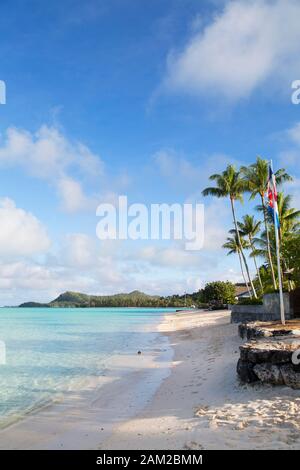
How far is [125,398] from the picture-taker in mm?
10609

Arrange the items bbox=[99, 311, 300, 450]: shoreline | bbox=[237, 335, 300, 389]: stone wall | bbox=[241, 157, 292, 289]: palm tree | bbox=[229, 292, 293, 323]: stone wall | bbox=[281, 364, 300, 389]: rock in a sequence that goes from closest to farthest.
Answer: bbox=[99, 311, 300, 450]: shoreline, bbox=[281, 364, 300, 389]: rock, bbox=[237, 335, 300, 389]: stone wall, bbox=[229, 292, 293, 323]: stone wall, bbox=[241, 157, 292, 289]: palm tree

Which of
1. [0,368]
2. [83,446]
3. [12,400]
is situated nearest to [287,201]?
[0,368]

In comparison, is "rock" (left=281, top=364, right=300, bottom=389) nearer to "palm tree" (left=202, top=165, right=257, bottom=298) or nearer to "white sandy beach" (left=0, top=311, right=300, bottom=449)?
"white sandy beach" (left=0, top=311, right=300, bottom=449)

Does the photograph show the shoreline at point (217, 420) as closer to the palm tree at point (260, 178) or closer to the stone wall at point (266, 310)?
the stone wall at point (266, 310)

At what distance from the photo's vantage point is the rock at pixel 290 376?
7.97 meters

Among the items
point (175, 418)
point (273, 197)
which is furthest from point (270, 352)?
point (273, 197)

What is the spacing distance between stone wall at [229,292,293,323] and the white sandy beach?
1124cm

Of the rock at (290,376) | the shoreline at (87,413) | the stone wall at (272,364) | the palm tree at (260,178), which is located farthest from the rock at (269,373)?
the palm tree at (260,178)

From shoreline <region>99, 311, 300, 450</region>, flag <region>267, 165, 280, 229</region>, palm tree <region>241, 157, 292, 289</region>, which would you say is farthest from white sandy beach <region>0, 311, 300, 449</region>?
palm tree <region>241, 157, 292, 289</region>

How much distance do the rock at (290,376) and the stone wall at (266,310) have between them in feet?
46.6

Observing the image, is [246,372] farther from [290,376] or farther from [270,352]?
[290,376]

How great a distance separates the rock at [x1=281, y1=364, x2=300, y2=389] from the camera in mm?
7968
